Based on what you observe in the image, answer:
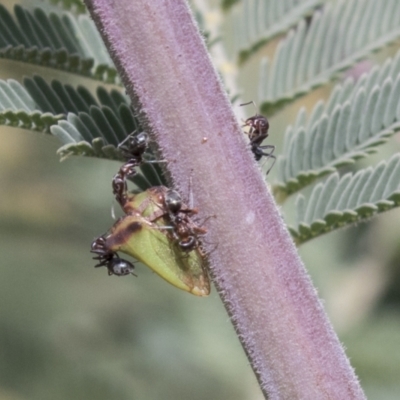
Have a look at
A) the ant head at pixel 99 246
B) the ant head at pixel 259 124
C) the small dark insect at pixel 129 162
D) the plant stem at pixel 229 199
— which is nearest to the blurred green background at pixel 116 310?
the ant head at pixel 259 124

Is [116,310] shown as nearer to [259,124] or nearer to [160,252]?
[259,124]

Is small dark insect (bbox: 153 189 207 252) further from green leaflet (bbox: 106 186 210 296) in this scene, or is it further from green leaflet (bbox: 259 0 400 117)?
green leaflet (bbox: 259 0 400 117)

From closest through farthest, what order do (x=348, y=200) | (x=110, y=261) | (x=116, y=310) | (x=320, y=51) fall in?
(x=110, y=261) < (x=348, y=200) < (x=320, y=51) < (x=116, y=310)

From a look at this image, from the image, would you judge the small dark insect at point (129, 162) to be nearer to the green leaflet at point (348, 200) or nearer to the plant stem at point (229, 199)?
the plant stem at point (229, 199)

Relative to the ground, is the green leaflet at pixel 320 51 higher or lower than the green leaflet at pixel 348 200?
higher

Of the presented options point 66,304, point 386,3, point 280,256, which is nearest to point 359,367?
point 66,304

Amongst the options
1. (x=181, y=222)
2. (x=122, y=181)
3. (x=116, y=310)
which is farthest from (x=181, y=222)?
(x=116, y=310)
